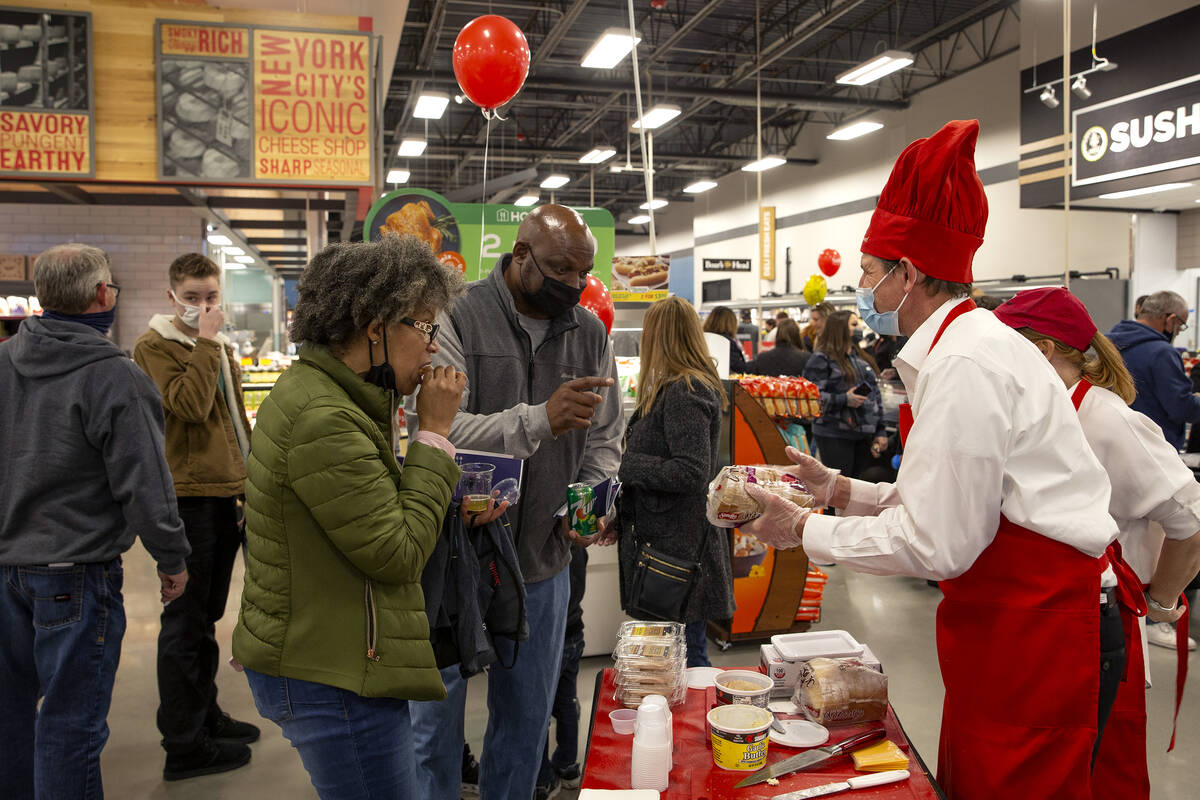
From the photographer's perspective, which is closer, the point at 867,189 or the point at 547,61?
the point at 547,61

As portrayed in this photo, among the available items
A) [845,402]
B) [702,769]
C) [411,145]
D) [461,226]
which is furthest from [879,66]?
[702,769]

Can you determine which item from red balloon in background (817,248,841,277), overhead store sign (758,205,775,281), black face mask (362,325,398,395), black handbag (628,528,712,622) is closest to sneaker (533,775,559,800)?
black handbag (628,528,712,622)

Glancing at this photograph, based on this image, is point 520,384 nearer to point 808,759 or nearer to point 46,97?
point 808,759

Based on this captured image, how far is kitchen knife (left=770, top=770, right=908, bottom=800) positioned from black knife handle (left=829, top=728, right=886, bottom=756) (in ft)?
0.21

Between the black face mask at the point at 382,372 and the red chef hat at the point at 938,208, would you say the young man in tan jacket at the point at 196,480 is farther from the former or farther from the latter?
the red chef hat at the point at 938,208

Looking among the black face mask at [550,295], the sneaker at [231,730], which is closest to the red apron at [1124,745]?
the black face mask at [550,295]

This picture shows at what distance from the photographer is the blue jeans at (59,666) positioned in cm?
239

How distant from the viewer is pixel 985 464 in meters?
1.51

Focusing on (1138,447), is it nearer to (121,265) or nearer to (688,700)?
(688,700)

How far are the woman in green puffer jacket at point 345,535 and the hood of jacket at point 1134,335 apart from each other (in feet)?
16.5

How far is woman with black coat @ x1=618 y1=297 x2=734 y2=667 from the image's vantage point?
10.8 ft

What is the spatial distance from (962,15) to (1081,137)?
18.1 ft

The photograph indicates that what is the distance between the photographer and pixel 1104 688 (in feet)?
5.67

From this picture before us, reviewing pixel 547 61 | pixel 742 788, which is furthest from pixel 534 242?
pixel 547 61
